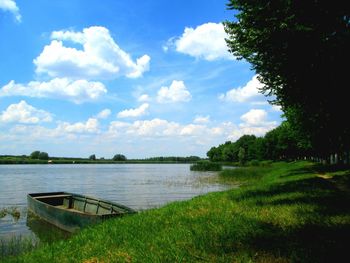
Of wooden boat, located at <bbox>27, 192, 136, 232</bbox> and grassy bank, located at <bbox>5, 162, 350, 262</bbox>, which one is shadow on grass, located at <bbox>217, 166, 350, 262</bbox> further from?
wooden boat, located at <bbox>27, 192, 136, 232</bbox>

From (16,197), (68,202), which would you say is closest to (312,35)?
(68,202)

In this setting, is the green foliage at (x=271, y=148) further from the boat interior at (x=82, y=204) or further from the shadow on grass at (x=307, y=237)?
the shadow on grass at (x=307, y=237)

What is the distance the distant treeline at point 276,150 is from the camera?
192 ft

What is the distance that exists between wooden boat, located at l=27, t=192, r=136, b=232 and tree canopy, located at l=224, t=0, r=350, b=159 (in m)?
10.8

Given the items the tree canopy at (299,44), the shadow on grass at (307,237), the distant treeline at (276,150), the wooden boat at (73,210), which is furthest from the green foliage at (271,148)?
the shadow on grass at (307,237)

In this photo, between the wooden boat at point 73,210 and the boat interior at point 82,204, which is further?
the boat interior at point 82,204

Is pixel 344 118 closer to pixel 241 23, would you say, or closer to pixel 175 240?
pixel 241 23

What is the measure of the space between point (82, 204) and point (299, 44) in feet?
59.7

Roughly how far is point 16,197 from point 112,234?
2750cm

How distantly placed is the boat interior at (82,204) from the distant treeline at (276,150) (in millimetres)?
31222

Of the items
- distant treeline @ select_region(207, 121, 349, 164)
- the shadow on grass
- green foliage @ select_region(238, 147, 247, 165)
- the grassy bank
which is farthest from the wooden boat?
green foliage @ select_region(238, 147, 247, 165)

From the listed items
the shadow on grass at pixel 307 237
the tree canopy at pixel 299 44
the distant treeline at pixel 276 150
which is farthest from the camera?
the distant treeline at pixel 276 150

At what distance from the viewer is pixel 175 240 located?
9.48 m

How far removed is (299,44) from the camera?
1545 cm
